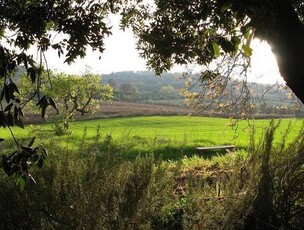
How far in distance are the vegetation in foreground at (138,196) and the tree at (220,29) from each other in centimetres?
140

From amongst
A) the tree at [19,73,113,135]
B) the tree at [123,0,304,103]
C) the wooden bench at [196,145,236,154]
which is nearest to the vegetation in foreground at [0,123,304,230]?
the tree at [123,0,304,103]

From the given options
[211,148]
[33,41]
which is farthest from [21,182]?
[211,148]

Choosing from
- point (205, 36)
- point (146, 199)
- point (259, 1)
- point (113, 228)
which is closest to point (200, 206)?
point (146, 199)

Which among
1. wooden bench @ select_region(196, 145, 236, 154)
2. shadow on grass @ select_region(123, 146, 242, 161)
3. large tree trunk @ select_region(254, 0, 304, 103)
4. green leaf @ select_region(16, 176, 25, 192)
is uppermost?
large tree trunk @ select_region(254, 0, 304, 103)

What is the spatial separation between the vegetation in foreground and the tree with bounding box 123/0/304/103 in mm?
1395

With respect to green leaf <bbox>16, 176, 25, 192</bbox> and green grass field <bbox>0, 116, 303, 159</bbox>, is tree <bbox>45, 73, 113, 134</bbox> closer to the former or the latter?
green grass field <bbox>0, 116, 303, 159</bbox>

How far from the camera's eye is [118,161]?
4828 millimetres

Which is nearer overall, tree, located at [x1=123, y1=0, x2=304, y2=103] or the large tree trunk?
tree, located at [x1=123, y1=0, x2=304, y2=103]

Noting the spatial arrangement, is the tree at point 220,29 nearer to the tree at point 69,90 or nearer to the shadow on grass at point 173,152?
the shadow on grass at point 173,152

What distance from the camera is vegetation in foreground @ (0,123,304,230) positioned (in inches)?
170

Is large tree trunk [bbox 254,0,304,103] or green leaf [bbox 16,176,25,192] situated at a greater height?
large tree trunk [bbox 254,0,304,103]

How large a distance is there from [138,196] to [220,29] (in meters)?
2.48

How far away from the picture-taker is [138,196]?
4441 mm

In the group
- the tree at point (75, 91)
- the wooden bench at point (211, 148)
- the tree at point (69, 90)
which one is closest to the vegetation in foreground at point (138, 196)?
the wooden bench at point (211, 148)
